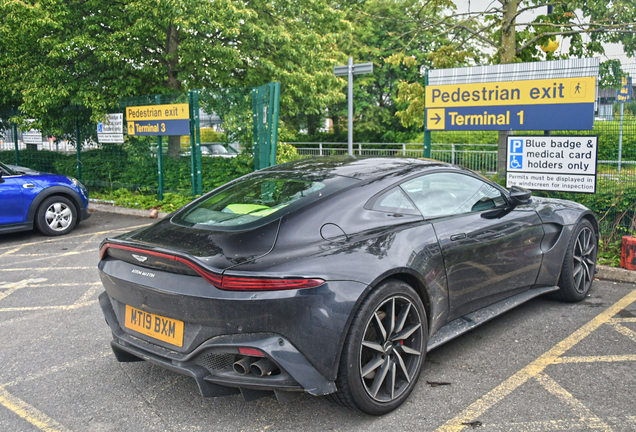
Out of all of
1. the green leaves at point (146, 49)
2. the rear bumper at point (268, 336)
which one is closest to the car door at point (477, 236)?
the rear bumper at point (268, 336)

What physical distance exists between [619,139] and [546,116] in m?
0.92

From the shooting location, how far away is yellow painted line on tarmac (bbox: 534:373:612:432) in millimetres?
3018

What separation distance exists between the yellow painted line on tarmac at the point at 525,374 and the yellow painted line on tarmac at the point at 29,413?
2.13 metres

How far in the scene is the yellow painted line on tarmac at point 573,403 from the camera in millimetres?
3018

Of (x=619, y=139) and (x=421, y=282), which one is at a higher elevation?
(x=619, y=139)

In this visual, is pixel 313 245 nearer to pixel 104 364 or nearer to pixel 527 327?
pixel 104 364

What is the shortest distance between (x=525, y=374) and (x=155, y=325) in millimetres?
2358

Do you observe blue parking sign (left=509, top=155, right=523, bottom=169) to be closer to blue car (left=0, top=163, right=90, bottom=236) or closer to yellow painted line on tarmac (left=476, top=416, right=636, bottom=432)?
yellow painted line on tarmac (left=476, top=416, right=636, bottom=432)

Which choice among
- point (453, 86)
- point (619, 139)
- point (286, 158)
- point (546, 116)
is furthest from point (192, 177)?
point (619, 139)

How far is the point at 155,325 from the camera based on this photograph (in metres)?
3.16

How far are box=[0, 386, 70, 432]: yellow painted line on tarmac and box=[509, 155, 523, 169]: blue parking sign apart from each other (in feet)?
20.6

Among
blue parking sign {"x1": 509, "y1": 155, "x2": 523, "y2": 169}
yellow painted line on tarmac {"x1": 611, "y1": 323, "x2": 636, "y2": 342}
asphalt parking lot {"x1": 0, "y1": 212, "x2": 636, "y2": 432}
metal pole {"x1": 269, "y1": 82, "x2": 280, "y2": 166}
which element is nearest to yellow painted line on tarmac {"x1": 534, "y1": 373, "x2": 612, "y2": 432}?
asphalt parking lot {"x1": 0, "y1": 212, "x2": 636, "y2": 432}

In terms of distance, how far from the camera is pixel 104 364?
156 inches

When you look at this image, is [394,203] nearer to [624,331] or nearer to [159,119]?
[624,331]
